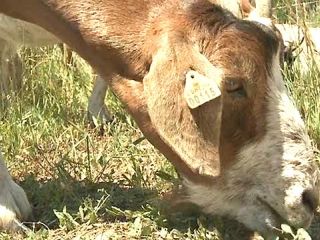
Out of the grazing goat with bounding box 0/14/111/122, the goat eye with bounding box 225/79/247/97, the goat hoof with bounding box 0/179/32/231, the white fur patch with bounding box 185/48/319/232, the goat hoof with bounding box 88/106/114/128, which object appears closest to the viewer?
the goat eye with bounding box 225/79/247/97

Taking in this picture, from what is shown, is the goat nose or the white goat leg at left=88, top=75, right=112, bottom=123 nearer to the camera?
the goat nose

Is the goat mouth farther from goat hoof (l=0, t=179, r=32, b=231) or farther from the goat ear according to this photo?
goat hoof (l=0, t=179, r=32, b=231)

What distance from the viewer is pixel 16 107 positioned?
486cm

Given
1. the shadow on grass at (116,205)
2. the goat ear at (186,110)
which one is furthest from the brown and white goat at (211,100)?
the shadow on grass at (116,205)

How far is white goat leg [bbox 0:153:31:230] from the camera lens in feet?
11.7

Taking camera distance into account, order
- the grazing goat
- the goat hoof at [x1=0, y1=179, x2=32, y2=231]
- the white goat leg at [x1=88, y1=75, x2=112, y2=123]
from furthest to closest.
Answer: the white goat leg at [x1=88, y1=75, x2=112, y2=123]
the grazing goat
the goat hoof at [x1=0, y1=179, x2=32, y2=231]

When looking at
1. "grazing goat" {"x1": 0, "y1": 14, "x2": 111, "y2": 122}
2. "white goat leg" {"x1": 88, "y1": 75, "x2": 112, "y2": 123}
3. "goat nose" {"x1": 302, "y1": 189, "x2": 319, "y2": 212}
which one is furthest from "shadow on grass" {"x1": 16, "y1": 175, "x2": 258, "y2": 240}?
"white goat leg" {"x1": 88, "y1": 75, "x2": 112, "y2": 123}

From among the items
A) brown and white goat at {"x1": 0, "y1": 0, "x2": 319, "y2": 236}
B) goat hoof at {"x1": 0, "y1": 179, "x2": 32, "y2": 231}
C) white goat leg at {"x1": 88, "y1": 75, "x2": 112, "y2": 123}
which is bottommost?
white goat leg at {"x1": 88, "y1": 75, "x2": 112, "y2": 123}

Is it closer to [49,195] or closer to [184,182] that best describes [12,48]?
[49,195]

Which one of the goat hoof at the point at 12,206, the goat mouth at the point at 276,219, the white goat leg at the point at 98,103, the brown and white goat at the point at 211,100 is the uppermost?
the brown and white goat at the point at 211,100

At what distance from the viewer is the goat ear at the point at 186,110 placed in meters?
2.90

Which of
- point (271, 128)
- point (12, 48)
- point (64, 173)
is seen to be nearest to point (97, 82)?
point (12, 48)

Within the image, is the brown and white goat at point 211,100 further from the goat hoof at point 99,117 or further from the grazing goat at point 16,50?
the goat hoof at point 99,117

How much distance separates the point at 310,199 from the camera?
3.20m
